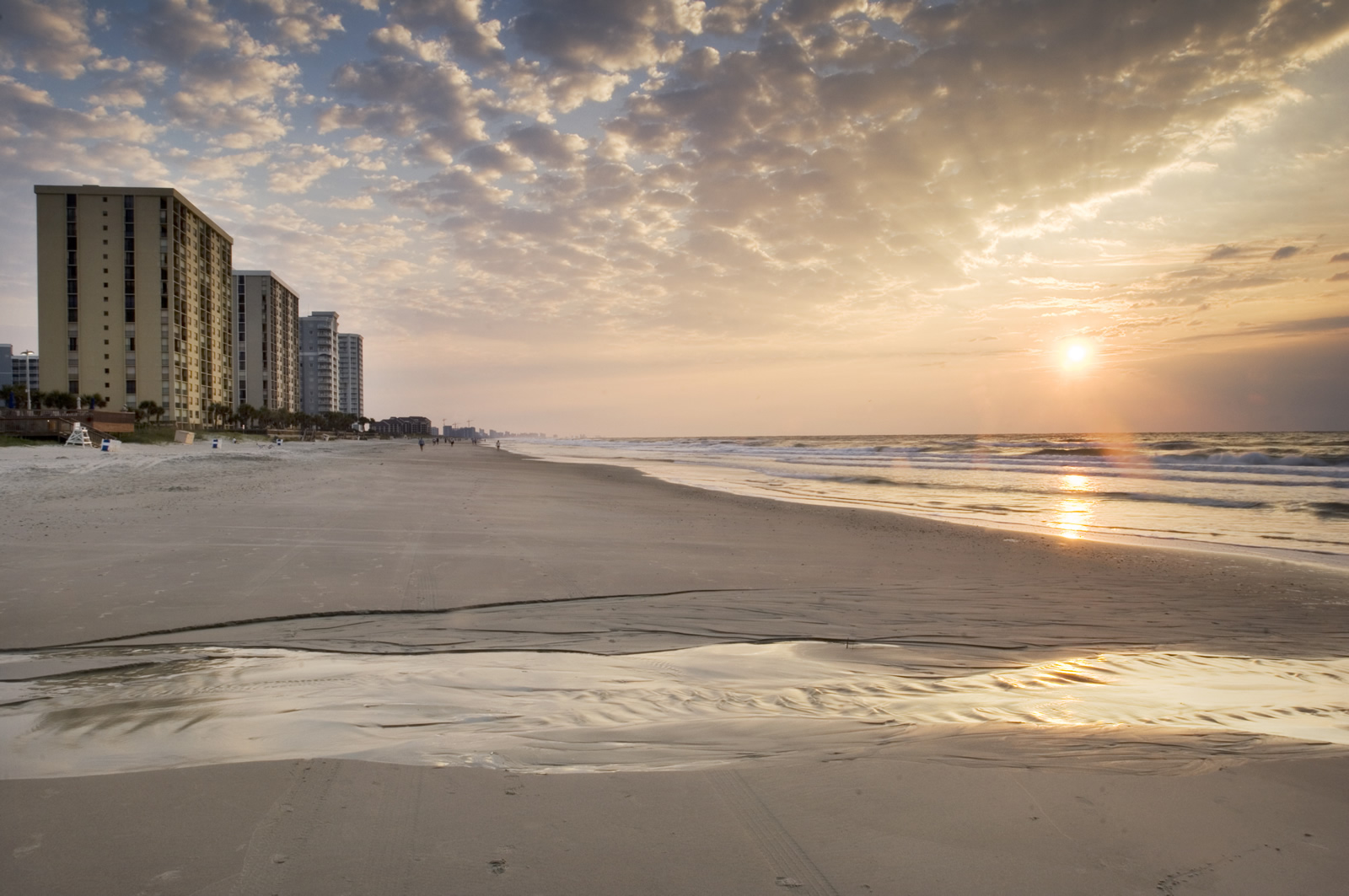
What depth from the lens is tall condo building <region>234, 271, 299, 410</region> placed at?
148875 mm

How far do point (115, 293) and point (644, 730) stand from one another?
12187 cm

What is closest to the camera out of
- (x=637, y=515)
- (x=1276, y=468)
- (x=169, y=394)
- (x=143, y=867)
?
(x=143, y=867)

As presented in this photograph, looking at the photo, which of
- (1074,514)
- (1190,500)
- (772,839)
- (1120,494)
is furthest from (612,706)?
(1120,494)

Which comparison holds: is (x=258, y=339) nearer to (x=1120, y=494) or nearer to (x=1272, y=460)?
(x=1120, y=494)

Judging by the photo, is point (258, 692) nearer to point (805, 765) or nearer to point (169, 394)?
point (805, 765)

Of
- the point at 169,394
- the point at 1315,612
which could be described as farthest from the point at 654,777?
the point at 169,394

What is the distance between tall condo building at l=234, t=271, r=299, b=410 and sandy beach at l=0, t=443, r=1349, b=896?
164 metres

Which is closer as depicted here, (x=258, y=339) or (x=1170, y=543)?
(x=1170, y=543)

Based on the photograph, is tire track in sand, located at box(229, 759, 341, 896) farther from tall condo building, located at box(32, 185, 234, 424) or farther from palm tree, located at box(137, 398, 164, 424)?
tall condo building, located at box(32, 185, 234, 424)

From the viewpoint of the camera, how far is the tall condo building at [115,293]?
91.9 meters

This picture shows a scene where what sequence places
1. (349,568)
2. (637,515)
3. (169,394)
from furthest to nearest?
(169,394)
(637,515)
(349,568)

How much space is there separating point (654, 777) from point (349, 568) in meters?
6.65

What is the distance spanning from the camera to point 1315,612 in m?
7.57

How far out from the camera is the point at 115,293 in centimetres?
9469
